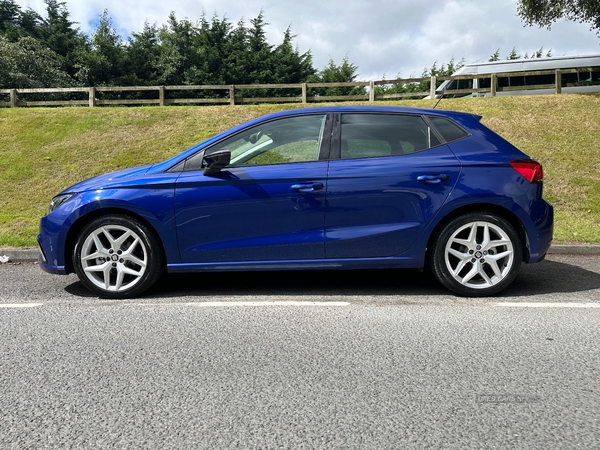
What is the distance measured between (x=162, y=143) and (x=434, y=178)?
10.2 metres

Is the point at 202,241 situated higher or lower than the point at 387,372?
higher

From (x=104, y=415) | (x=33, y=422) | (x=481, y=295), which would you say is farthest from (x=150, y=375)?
(x=481, y=295)

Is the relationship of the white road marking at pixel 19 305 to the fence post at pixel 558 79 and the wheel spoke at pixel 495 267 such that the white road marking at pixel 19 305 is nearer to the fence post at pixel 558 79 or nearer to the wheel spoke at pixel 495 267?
the wheel spoke at pixel 495 267

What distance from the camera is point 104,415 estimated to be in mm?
2447

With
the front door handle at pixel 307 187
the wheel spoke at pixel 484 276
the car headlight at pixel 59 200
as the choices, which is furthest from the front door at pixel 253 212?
the wheel spoke at pixel 484 276

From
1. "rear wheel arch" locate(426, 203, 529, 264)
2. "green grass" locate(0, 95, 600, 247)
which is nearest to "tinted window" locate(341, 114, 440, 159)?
"rear wheel arch" locate(426, 203, 529, 264)

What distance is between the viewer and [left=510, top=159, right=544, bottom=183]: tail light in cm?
445

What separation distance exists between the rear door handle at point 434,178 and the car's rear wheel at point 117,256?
2315 mm

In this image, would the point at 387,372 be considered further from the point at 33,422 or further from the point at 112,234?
the point at 112,234

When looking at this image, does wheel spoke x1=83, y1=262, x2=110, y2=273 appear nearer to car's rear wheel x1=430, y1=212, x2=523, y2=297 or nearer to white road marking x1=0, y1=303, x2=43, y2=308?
white road marking x1=0, y1=303, x2=43, y2=308

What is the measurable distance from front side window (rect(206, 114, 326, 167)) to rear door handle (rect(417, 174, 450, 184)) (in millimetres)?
910

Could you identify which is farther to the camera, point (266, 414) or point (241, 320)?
point (241, 320)

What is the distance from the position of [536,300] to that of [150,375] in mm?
3213

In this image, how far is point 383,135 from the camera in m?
4.61
